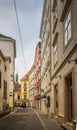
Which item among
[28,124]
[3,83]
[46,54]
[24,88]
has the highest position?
[46,54]

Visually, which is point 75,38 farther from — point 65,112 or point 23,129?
point 23,129

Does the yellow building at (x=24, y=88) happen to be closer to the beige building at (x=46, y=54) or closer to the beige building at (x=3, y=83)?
the beige building at (x=46, y=54)

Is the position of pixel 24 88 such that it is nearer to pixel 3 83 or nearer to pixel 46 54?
pixel 46 54

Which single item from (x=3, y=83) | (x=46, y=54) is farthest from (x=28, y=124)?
(x=46, y=54)

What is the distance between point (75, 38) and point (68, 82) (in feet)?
15.3

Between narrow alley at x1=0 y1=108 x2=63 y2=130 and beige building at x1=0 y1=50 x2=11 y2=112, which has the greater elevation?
beige building at x1=0 y1=50 x2=11 y2=112

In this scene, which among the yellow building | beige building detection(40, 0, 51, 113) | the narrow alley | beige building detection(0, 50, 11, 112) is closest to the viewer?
the narrow alley

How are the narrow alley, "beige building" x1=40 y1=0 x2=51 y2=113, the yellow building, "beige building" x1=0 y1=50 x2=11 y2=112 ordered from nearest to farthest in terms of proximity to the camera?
the narrow alley < "beige building" x1=0 y1=50 x2=11 y2=112 < "beige building" x1=40 y1=0 x2=51 y2=113 < the yellow building

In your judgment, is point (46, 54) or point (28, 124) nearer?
point (28, 124)

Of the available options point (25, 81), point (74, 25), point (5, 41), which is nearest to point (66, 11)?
point (74, 25)

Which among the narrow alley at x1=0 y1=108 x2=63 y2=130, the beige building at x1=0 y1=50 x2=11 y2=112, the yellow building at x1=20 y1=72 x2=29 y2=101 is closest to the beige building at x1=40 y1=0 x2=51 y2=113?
the beige building at x1=0 y1=50 x2=11 y2=112

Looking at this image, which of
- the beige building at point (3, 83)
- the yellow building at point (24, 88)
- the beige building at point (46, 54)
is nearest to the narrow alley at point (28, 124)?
the beige building at point (46, 54)

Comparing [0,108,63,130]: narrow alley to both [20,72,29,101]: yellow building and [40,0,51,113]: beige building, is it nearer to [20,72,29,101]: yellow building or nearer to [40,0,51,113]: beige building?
[40,0,51,113]: beige building

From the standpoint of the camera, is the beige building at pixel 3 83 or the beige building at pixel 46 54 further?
the beige building at pixel 46 54
